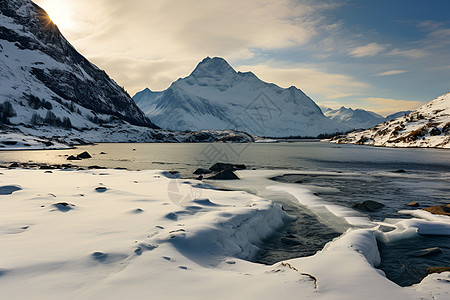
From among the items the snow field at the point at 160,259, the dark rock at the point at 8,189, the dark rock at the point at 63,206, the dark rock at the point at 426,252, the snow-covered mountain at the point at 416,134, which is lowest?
the dark rock at the point at 426,252

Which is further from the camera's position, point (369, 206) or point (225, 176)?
point (225, 176)

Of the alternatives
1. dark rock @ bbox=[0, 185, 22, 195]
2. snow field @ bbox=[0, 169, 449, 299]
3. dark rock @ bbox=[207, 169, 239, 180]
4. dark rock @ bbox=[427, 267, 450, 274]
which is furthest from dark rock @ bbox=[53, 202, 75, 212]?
dark rock @ bbox=[207, 169, 239, 180]

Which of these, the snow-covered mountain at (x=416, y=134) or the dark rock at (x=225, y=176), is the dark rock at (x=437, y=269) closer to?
the dark rock at (x=225, y=176)

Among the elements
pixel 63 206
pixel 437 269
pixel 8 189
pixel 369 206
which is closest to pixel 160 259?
pixel 63 206

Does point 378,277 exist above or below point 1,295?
below

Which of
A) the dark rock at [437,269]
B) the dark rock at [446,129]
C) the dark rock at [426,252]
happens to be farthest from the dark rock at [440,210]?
the dark rock at [446,129]

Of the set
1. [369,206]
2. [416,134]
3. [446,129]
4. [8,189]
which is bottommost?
[369,206]

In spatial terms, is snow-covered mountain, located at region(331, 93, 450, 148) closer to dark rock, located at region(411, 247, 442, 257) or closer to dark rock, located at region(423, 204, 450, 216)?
dark rock, located at region(423, 204, 450, 216)

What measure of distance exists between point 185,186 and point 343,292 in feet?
50.5

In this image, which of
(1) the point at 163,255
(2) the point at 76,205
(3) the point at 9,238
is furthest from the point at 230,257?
(2) the point at 76,205

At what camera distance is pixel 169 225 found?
1065cm

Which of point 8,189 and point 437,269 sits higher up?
point 8,189

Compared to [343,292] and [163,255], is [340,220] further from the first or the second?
[163,255]

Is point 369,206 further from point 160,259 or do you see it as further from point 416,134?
point 416,134
